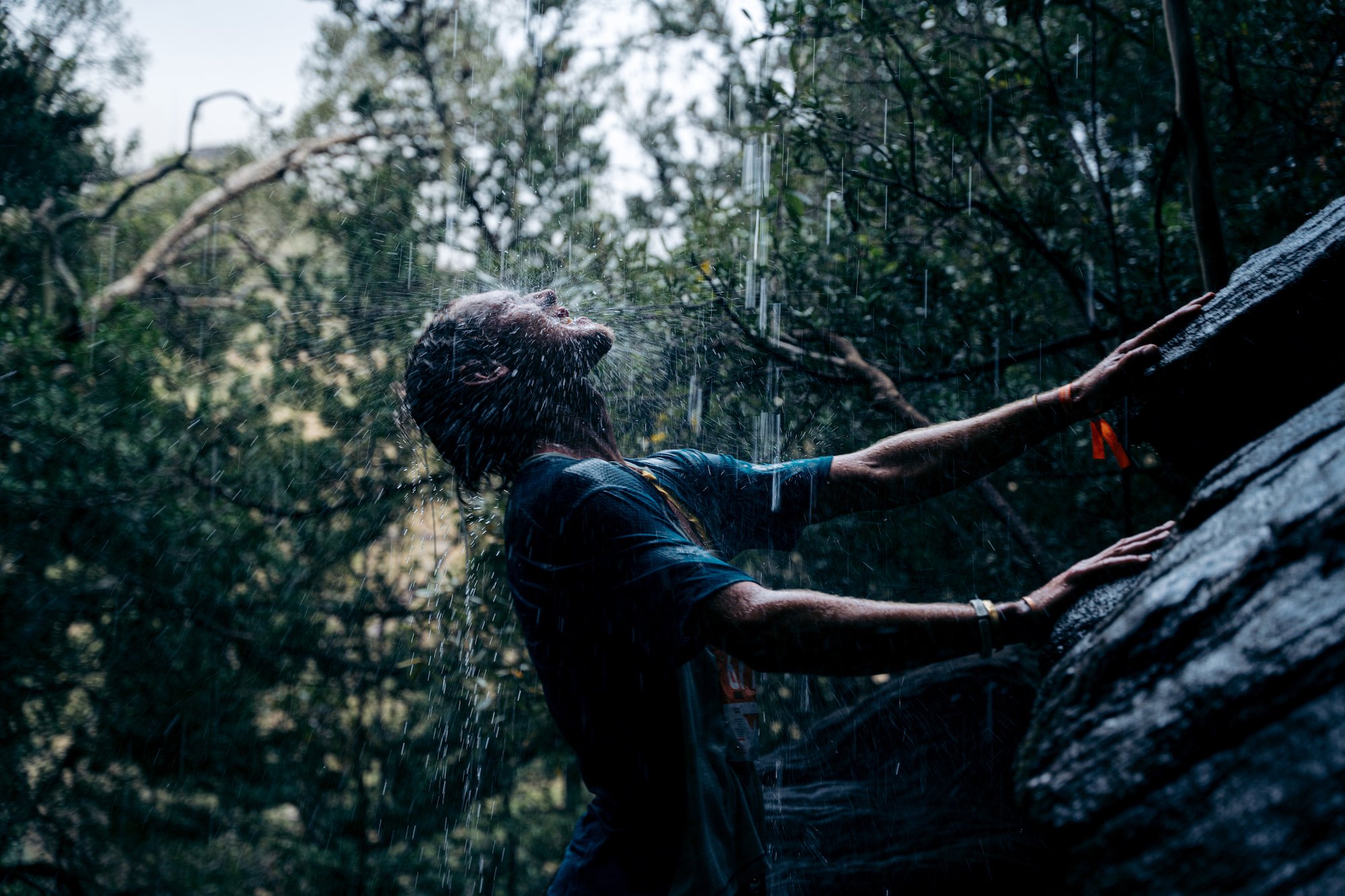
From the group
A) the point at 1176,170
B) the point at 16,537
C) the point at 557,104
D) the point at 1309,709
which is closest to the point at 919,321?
the point at 1176,170

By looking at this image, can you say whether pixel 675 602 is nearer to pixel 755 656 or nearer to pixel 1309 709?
pixel 755 656

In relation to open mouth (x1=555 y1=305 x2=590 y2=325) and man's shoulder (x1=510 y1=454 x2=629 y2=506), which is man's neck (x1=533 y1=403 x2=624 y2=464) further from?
open mouth (x1=555 y1=305 x2=590 y2=325)

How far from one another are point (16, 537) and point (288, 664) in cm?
169

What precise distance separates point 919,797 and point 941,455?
63.4 inches

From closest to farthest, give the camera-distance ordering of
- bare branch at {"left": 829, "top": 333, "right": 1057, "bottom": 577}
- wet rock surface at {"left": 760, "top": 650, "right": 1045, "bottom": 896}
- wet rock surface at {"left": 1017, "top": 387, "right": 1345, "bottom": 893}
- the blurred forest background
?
wet rock surface at {"left": 1017, "top": 387, "right": 1345, "bottom": 893}, wet rock surface at {"left": 760, "top": 650, "right": 1045, "bottom": 896}, bare branch at {"left": 829, "top": 333, "right": 1057, "bottom": 577}, the blurred forest background

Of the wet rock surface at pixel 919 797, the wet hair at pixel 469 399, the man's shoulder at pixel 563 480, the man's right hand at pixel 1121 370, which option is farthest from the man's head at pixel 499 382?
the wet rock surface at pixel 919 797

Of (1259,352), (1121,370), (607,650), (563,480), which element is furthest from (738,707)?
(1259,352)

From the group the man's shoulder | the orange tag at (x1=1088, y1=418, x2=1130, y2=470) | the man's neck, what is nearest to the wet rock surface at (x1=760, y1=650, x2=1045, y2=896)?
the orange tag at (x1=1088, y1=418, x2=1130, y2=470)

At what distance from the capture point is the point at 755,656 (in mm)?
1389

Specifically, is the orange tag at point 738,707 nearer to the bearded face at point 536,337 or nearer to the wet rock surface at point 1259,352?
the bearded face at point 536,337

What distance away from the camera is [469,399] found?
2.05m

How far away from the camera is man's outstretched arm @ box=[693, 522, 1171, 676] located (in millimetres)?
1333

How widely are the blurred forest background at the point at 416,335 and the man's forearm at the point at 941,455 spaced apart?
1.31 meters

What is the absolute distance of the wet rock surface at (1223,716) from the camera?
0.78m
